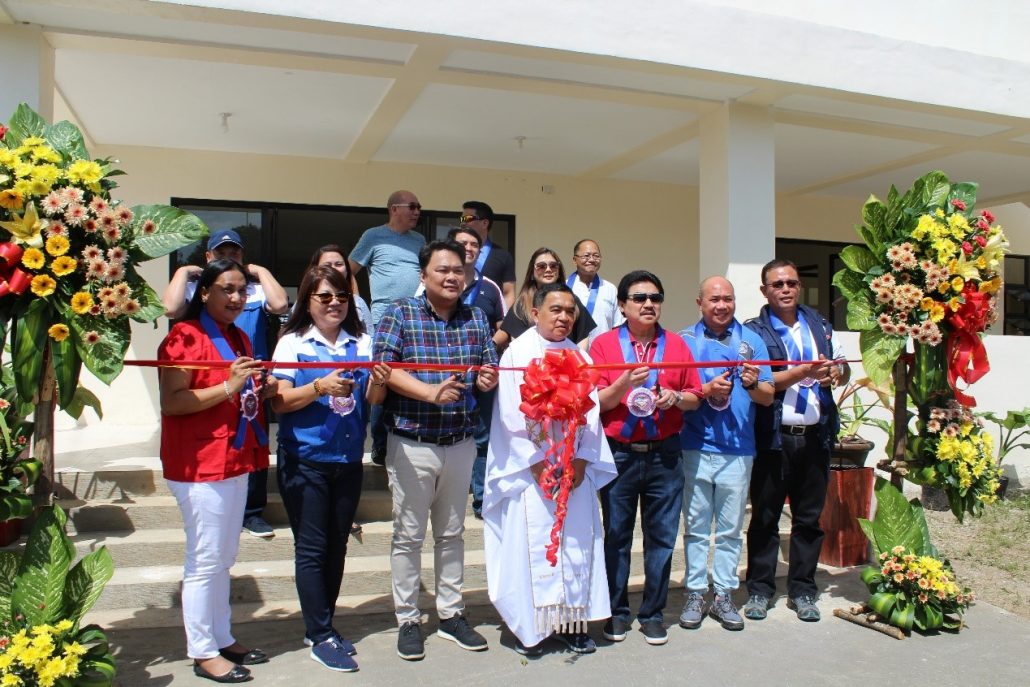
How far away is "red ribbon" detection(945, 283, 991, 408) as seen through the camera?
15.7 feet

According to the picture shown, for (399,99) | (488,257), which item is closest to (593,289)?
(488,257)

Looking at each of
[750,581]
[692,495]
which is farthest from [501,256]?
[750,581]

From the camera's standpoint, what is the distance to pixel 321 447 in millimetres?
3998

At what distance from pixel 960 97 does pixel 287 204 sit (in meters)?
6.51

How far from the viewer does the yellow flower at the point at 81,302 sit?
341 cm

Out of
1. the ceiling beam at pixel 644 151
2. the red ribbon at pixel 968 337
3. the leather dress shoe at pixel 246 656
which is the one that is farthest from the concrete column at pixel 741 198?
the leather dress shoe at pixel 246 656

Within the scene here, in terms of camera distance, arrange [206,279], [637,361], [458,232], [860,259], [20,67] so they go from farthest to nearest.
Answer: [458,232] < [20,67] < [860,259] < [637,361] < [206,279]

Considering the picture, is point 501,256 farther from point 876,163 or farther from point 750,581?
point 876,163

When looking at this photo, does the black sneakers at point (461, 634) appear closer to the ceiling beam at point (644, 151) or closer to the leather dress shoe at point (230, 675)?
the leather dress shoe at point (230, 675)

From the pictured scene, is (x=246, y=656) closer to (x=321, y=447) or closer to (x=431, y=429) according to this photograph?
(x=321, y=447)

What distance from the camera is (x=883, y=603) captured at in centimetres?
476

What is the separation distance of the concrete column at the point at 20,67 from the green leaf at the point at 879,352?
5.27 metres

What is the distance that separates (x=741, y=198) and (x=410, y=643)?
463 cm

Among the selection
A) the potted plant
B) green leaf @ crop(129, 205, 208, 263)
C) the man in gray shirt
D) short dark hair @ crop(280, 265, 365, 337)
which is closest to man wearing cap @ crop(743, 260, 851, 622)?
short dark hair @ crop(280, 265, 365, 337)
